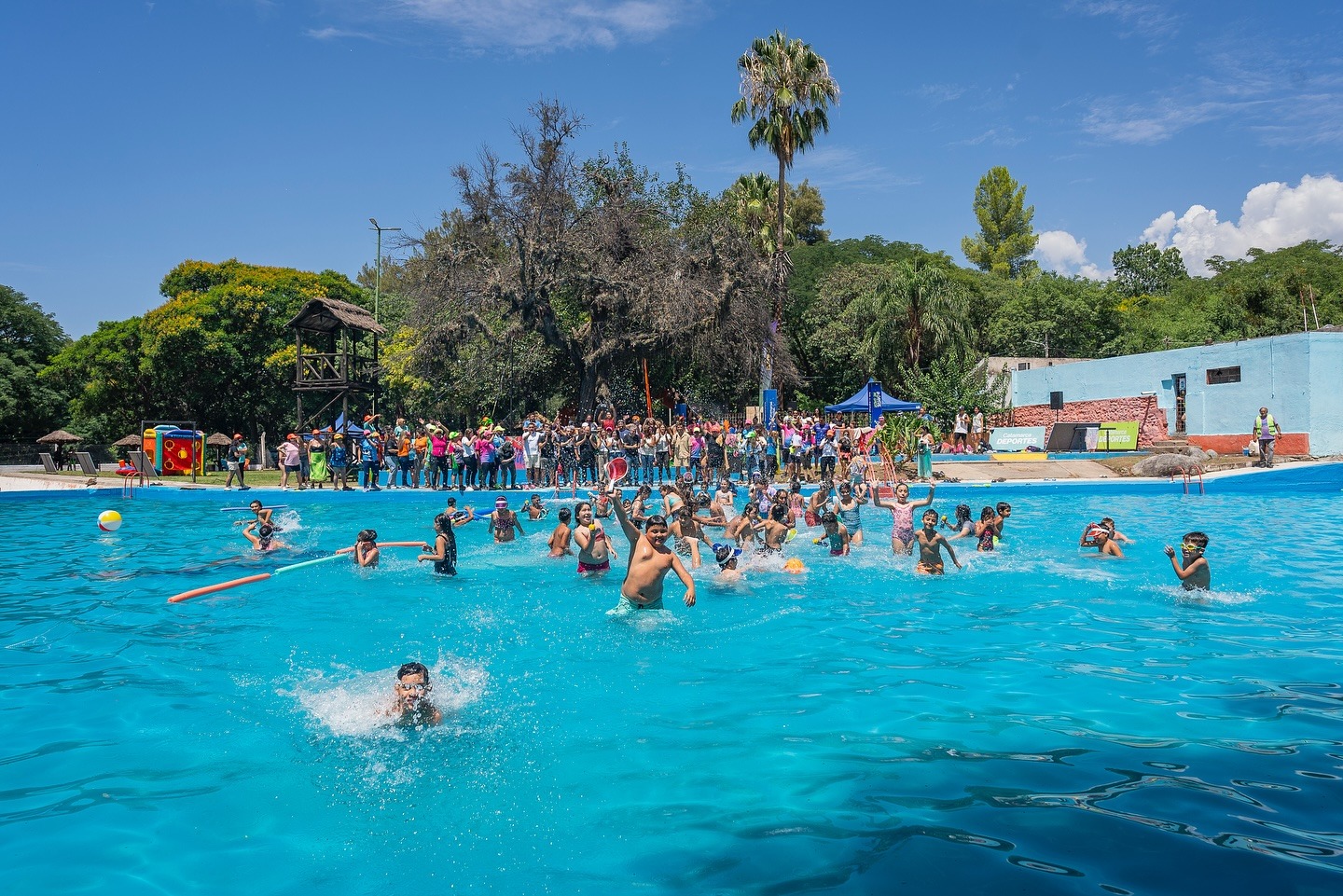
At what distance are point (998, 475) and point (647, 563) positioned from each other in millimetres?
20182

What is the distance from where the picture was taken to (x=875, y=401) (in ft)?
98.3

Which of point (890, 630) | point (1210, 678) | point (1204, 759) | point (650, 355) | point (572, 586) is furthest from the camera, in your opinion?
point (650, 355)

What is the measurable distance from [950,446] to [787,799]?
1135 inches

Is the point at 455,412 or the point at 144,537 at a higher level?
the point at 455,412

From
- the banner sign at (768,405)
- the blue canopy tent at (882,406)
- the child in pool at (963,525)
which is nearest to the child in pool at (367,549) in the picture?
the child in pool at (963,525)

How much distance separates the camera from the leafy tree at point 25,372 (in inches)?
1864

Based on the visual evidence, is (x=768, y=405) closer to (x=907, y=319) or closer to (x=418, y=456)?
(x=907, y=319)

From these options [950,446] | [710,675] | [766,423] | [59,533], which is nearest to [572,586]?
[710,675]

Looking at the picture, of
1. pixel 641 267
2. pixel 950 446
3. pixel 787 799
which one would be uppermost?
pixel 641 267

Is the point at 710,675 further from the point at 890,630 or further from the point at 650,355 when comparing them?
the point at 650,355

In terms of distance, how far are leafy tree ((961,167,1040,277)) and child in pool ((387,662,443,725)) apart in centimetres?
6486

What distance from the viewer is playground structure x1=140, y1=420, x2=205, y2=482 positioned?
1104 inches

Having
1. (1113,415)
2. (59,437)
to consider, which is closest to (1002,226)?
(1113,415)

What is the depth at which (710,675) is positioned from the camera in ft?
26.6
